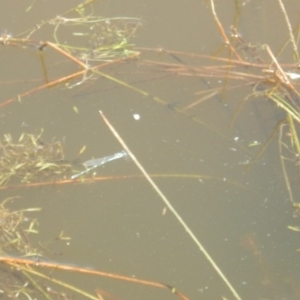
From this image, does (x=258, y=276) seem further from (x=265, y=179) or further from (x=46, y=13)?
(x=46, y=13)

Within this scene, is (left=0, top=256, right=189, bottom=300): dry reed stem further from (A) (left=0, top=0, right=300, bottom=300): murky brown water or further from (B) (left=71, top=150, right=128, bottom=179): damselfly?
(B) (left=71, top=150, right=128, bottom=179): damselfly

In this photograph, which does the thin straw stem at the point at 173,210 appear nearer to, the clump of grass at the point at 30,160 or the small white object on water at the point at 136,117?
the small white object on water at the point at 136,117

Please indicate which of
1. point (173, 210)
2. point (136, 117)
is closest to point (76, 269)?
point (173, 210)

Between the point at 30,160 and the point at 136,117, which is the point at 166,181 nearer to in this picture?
the point at 136,117

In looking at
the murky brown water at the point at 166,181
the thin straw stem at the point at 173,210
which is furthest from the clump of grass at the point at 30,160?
the thin straw stem at the point at 173,210

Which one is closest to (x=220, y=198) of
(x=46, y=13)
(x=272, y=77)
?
(x=272, y=77)

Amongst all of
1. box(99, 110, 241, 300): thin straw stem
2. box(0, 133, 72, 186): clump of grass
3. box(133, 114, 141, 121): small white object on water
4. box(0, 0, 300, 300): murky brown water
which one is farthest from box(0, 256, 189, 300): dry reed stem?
box(133, 114, 141, 121): small white object on water
